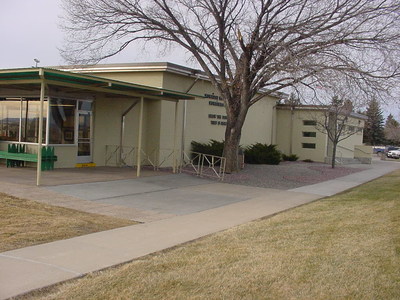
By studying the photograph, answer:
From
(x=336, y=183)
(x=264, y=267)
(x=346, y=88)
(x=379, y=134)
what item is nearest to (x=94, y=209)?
(x=264, y=267)

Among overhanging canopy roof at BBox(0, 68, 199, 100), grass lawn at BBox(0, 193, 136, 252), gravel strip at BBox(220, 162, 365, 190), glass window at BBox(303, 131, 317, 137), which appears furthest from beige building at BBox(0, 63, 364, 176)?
glass window at BBox(303, 131, 317, 137)

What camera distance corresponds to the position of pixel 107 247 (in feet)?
22.8

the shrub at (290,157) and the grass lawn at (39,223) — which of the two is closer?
the grass lawn at (39,223)

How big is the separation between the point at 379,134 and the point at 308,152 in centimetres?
4996

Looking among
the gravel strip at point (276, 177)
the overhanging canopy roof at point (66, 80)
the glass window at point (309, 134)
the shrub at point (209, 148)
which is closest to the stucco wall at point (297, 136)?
the glass window at point (309, 134)

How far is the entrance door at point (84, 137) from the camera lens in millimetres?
18625

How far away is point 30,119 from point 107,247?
12297mm

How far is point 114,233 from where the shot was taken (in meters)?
7.92

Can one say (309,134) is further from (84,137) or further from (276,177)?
(84,137)

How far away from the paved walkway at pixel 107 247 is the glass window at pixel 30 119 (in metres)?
9.37

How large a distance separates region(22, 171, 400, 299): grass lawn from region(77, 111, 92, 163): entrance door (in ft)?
37.6

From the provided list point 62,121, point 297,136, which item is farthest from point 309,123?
point 62,121

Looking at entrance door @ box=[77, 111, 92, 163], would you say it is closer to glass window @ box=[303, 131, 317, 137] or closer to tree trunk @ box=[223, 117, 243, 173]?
tree trunk @ box=[223, 117, 243, 173]

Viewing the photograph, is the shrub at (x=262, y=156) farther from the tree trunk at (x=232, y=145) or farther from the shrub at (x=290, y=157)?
the tree trunk at (x=232, y=145)
